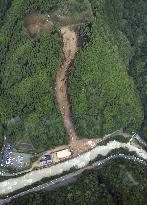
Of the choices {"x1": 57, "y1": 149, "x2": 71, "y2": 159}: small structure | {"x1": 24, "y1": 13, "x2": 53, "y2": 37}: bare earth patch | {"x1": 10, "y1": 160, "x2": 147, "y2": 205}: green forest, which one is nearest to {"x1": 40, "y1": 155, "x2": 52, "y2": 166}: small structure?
{"x1": 57, "y1": 149, "x2": 71, "y2": 159}: small structure

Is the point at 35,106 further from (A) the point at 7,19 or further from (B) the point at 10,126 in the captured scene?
(A) the point at 7,19

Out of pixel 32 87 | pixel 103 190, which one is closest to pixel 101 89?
pixel 32 87

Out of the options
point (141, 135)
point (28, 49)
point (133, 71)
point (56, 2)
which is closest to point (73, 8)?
point (56, 2)

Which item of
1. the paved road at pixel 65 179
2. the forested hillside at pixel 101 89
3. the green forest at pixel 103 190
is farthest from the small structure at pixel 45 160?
the forested hillside at pixel 101 89

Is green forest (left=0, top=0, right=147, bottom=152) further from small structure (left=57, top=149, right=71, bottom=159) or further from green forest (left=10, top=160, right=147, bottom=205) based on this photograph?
green forest (left=10, top=160, right=147, bottom=205)

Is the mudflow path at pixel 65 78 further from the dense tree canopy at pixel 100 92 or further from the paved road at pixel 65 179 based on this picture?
the paved road at pixel 65 179
